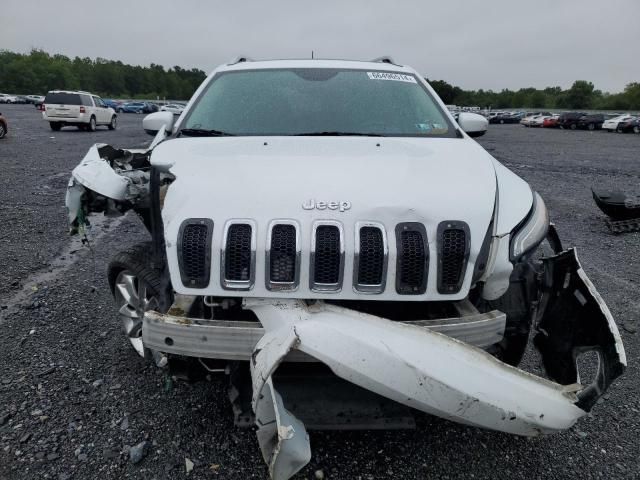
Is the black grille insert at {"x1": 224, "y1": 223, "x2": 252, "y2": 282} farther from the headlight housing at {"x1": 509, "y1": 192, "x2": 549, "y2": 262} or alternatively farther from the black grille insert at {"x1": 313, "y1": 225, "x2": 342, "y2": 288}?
the headlight housing at {"x1": 509, "y1": 192, "x2": 549, "y2": 262}

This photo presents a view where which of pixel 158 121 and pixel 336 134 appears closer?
pixel 336 134

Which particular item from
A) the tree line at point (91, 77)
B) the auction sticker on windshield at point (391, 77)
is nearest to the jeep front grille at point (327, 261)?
the auction sticker on windshield at point (391, 77)

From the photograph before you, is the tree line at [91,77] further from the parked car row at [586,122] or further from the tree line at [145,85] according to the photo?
the parked car row at [586,122]

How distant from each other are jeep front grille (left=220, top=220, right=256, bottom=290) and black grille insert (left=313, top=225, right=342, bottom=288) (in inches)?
10.5

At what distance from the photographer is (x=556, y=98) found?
309ft

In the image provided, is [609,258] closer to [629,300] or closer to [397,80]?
[629,300]

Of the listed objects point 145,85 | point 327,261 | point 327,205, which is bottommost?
point 145,85

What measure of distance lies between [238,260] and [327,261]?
14.7 inches

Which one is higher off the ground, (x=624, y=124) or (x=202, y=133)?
(x=202, y=133)

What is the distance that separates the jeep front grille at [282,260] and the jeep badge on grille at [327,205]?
134mm

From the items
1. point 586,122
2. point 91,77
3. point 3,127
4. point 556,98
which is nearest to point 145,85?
point 91,77

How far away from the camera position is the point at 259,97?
332 centimetres

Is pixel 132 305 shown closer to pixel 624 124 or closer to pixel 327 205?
pixel 327 205

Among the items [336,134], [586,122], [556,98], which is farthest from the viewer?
[556,98]
